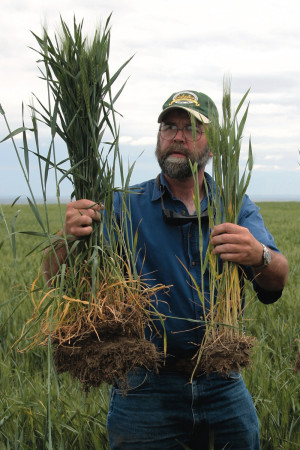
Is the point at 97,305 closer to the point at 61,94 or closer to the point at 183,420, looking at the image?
the point at 61,94

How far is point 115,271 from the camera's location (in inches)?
72.4

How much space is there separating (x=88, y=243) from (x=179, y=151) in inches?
29.1

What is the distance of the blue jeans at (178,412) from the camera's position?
94.6 inches

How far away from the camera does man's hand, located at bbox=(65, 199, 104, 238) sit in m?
1.83

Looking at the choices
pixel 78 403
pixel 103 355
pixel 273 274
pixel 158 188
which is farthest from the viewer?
pixel 78 403

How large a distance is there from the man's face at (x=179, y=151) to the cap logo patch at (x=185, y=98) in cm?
5

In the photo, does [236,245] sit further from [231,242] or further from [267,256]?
[267,256]

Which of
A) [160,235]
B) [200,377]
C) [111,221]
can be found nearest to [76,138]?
[111,221]

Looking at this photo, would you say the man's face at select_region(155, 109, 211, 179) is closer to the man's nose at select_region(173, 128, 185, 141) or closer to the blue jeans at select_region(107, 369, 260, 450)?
the man's nose at select_region(173, 128, 185, 141)

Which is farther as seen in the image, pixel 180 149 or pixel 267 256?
pixel 180 149

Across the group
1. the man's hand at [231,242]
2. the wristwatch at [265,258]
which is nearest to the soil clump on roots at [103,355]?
the man's hand at [231,242]

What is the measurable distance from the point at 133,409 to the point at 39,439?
523 millimetres

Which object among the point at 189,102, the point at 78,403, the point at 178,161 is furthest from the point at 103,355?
the point at 189,102

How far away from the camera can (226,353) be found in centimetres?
180
